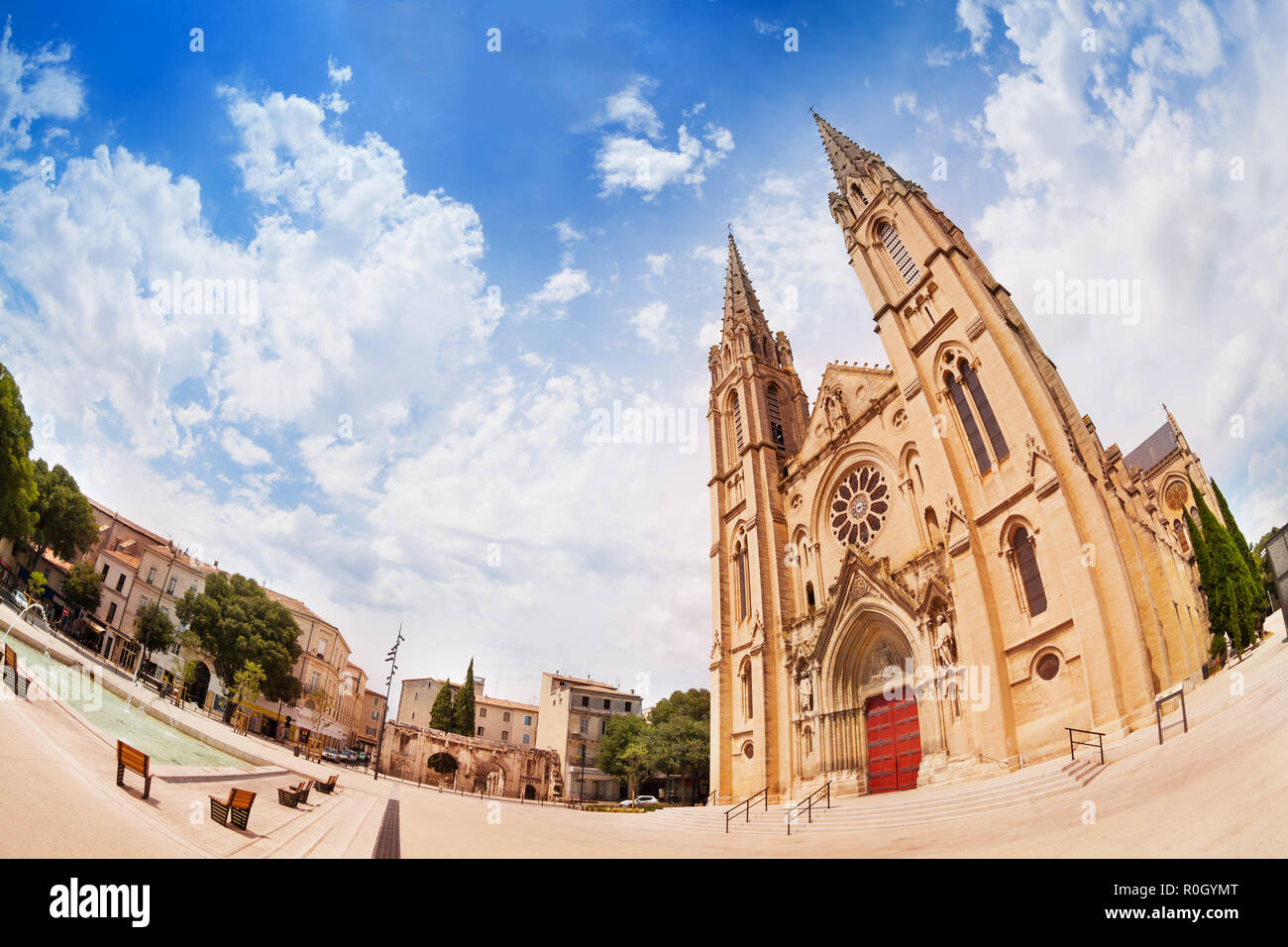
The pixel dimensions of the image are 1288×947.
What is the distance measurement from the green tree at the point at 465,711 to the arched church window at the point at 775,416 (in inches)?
1510

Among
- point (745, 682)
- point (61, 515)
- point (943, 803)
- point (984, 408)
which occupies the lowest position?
point (943, 803)

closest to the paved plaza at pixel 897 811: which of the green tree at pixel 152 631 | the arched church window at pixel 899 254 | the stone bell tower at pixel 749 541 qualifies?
the stone bell tower at pixel 749 541

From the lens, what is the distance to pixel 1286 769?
223 inches

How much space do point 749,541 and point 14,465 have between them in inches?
1391

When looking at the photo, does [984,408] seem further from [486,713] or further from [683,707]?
[486,713]

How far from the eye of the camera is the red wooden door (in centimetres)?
1852

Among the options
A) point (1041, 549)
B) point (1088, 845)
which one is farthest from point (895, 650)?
point (1088, 845)

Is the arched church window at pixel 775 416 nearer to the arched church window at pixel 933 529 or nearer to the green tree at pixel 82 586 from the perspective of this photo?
the arched church window at pixel 933 529

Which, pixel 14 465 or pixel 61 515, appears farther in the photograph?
pixel 61 515

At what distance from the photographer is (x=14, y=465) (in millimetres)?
27500

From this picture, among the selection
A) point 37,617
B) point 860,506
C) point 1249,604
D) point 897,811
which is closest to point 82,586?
point 37,617

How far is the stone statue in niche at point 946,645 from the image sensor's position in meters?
17.5

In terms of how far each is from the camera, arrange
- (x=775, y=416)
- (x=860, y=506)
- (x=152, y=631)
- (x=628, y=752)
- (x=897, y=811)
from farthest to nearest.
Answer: (x=628, y=752) → (x=152, y=631) → (x=775, y=416) → (x=860, y=506) → (x=897, y=811)
